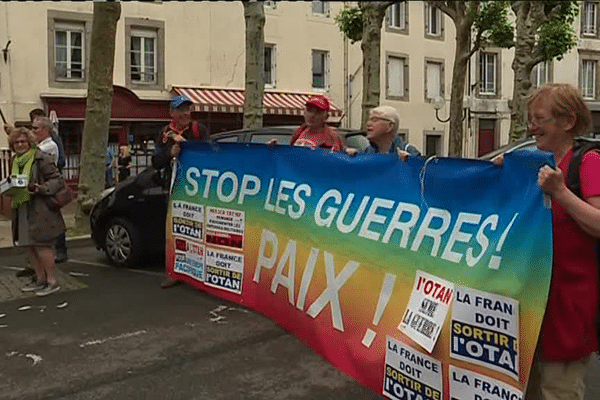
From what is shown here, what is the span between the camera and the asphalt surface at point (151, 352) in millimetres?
4371

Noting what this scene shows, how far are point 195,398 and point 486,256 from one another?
2.05m

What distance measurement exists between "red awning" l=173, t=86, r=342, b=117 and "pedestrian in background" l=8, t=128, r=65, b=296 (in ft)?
49.2

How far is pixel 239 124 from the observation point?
2458cm

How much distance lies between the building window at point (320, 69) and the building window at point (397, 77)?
3.41 metres

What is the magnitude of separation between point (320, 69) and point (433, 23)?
6.93 m

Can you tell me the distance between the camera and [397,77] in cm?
3023

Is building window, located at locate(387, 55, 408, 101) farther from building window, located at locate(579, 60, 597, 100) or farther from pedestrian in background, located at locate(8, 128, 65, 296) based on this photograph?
pedestrian in background, located at locate(8, 128, 65, 296)

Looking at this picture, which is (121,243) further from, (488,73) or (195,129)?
(488,73)

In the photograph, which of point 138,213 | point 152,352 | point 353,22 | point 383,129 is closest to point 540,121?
point 383,129

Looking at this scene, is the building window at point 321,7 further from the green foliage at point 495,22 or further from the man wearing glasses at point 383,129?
the man wearing glasses at point 383,129

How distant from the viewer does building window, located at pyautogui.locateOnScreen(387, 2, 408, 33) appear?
29.8m

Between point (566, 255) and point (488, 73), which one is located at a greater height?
point (488, 73)

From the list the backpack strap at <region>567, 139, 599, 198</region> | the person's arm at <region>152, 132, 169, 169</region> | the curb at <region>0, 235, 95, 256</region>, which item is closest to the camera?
the backpack strap at <region>567, 139, 599, 198</region>

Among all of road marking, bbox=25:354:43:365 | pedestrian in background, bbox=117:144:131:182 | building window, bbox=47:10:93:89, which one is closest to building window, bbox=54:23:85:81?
building window, bbox=47:10:93:89
